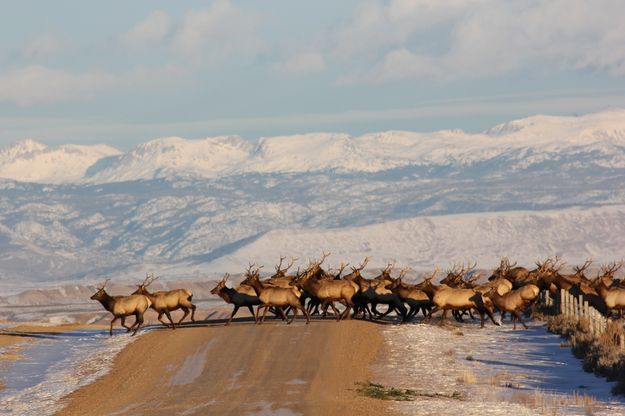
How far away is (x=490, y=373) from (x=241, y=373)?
6050 millimetres

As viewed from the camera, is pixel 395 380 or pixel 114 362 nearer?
pixel 395 380

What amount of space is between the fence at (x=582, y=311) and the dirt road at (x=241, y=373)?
20.6 feet

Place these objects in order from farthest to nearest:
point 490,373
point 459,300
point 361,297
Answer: point 361,297
point 459,300
point 490,373

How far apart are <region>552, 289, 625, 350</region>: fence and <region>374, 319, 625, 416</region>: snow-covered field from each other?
1189 mm

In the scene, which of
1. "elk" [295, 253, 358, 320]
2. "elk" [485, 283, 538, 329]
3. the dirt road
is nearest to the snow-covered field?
"elk" [485, 283, 538, 329]

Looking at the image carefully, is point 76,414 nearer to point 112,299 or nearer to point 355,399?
point 355,399

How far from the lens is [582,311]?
146 ft

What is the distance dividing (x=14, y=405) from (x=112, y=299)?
1378 cm

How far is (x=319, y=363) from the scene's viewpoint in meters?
34.8

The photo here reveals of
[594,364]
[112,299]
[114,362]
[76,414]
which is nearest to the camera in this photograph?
[76,414]

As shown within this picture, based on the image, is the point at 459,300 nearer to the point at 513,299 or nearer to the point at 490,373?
the point at 513,299

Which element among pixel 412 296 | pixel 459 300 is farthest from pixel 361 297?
pixel 459 300

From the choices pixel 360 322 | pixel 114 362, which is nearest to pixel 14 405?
pixel 114 362

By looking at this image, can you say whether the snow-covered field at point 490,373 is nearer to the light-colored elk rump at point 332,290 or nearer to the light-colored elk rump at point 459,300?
the light-colored elk rump at point 459,300
